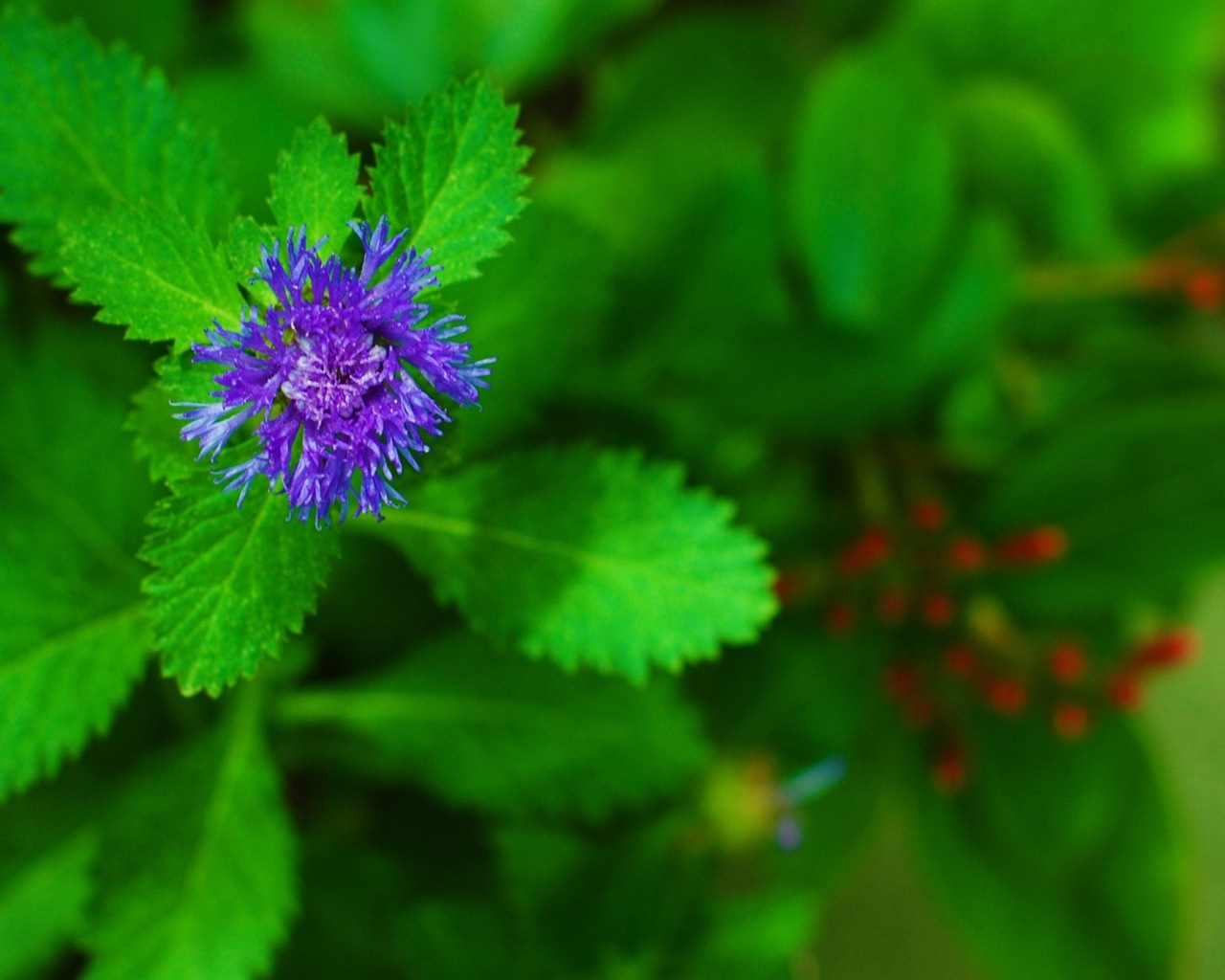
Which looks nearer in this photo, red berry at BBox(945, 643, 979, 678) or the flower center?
the flower center

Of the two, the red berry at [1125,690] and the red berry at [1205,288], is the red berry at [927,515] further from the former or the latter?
the red berry at [1205,288]

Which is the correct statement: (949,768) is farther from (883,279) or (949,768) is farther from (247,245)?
(247,245)

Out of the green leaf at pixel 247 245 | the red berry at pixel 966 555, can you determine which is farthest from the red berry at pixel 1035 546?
the green leaf at pixel 247 245

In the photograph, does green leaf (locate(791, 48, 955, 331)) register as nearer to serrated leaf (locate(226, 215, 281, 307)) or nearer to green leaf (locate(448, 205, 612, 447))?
green leaf (locate(448, 205, 612, 447))

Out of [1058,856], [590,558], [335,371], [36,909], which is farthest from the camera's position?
[1058,856]

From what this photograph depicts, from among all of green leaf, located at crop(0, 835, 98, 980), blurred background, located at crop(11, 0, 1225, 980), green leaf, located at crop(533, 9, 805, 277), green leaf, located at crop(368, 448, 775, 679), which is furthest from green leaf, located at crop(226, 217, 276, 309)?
green leaf, located at crop(533, 9, 805, 277)

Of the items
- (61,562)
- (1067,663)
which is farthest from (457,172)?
(1067,663)
